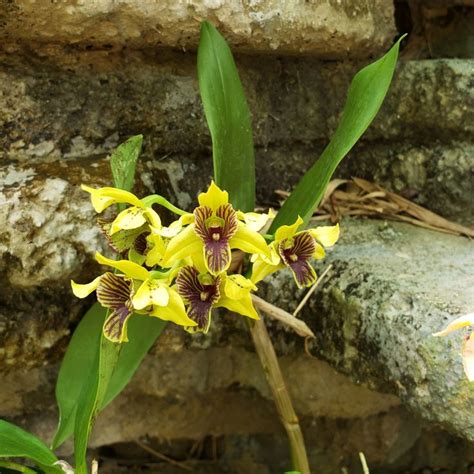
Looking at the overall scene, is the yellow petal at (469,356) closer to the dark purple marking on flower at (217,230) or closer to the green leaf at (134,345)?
the dark purple marking on flower at (217,230)

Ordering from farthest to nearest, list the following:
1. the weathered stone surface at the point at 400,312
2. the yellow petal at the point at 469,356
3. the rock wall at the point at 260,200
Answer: the rock wall at the point at 260,200, the weathered stone surface at the point at 400,312, the yellow petal at the point at 469,356

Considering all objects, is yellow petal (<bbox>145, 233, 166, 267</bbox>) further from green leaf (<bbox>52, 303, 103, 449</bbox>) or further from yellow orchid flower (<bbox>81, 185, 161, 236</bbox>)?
green leaf (<bbox>52, 303, 103, 449</bbox>)

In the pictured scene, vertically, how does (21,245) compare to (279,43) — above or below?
below

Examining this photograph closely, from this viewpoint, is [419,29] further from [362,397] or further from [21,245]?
[21,245]

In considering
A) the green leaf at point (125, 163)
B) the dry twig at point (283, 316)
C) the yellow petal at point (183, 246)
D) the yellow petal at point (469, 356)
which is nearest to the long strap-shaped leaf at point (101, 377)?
the green leaf at point (125, 163)

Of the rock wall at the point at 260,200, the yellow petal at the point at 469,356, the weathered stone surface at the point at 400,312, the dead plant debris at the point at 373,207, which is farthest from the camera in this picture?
the dead plant debris at the point at 373,207

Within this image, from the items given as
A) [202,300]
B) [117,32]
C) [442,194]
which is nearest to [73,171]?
[117,32]

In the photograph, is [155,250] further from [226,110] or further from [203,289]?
[226,110]
